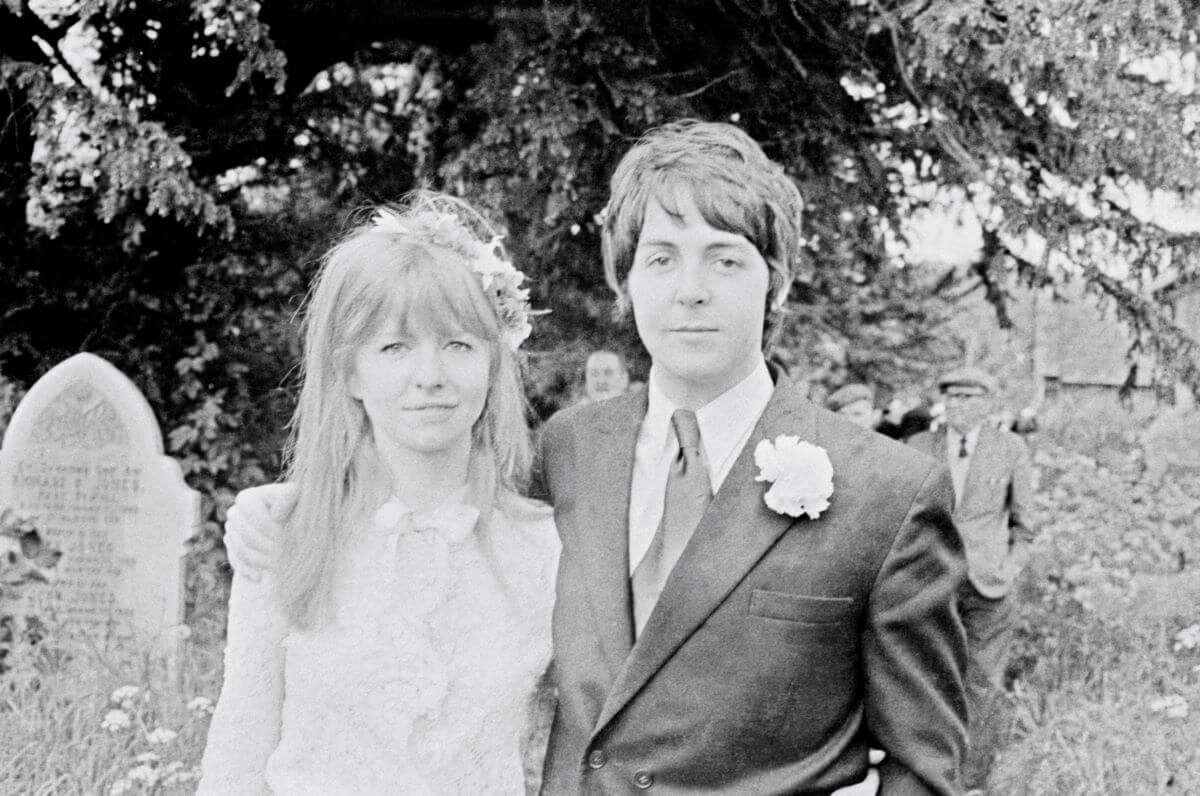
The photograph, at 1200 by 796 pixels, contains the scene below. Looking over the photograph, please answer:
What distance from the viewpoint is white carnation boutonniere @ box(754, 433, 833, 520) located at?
187 centimetres

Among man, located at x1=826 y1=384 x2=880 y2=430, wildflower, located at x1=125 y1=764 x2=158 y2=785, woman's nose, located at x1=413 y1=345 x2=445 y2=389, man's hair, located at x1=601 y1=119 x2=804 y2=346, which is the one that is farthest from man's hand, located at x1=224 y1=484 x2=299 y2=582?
man, located at x1=826 y1=384 x2=880 y2=430

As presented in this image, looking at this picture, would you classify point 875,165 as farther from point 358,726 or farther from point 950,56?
point 358,726

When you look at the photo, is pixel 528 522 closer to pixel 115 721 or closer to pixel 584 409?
pixel 584 409

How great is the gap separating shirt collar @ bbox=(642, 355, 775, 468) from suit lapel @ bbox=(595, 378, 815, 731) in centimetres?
9

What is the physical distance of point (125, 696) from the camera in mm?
4176

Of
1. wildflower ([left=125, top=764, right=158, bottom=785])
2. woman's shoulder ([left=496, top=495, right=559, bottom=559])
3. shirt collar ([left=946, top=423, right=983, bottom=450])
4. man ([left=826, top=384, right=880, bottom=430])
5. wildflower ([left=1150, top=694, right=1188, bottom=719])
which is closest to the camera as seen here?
woman's shoulder ([left=496, top=495, right=559, bottom=559])

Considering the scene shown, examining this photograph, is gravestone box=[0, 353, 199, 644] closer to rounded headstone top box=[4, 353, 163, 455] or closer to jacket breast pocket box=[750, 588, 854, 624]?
rounded headstone top box=[4, 353, 163, 455]

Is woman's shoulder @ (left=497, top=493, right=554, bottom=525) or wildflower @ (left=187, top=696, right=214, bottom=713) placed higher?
woman's shoulder @ (left=497, top=493, right=554, bottom=525)

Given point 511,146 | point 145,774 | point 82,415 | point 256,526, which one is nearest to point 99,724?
point 145,774

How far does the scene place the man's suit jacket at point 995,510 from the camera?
576cm

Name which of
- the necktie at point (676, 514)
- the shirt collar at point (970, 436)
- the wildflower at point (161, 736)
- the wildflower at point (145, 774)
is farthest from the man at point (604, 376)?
the necktie at point (676, 514)

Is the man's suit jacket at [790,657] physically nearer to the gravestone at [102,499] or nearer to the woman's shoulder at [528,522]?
the woman's shoulder at [528,522]

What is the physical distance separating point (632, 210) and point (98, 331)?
20.1 ft

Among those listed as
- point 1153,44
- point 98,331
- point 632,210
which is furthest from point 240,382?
point 632,210
